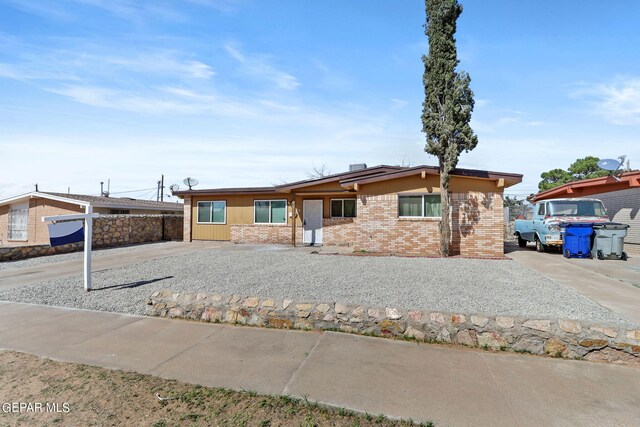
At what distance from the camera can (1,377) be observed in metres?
3.44

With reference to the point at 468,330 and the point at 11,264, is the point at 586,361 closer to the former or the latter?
the point at 468,330

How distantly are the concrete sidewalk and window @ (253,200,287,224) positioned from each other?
Answer: 11.7m

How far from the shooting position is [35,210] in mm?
18562

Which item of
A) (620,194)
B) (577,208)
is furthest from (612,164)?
(577,208)

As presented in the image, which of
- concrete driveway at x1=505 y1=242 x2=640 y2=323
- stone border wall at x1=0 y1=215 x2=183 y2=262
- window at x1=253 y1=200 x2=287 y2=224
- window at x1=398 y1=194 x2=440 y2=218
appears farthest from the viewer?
window at x1=253 y1=200 x2=287 y2=224

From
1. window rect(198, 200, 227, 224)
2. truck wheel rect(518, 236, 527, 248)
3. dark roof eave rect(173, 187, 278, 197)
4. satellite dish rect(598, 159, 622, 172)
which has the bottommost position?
truck wheel rect(518, 236, 527, 248)

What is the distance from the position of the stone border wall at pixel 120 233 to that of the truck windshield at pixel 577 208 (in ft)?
61.7

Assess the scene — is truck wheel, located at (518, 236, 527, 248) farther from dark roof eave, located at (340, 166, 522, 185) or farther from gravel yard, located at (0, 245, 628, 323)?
gravel yard, located at (0, 245, 628, 323)

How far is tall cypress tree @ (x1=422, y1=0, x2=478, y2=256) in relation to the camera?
1120cm

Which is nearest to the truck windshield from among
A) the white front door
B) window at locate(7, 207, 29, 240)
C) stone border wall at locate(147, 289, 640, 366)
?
the white front door

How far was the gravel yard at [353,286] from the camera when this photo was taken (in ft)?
17.1

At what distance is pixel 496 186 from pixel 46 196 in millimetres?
22848

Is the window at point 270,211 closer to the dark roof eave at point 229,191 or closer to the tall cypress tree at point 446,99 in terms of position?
the dark roof eave at point 229,191

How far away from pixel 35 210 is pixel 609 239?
27644 millimetres
